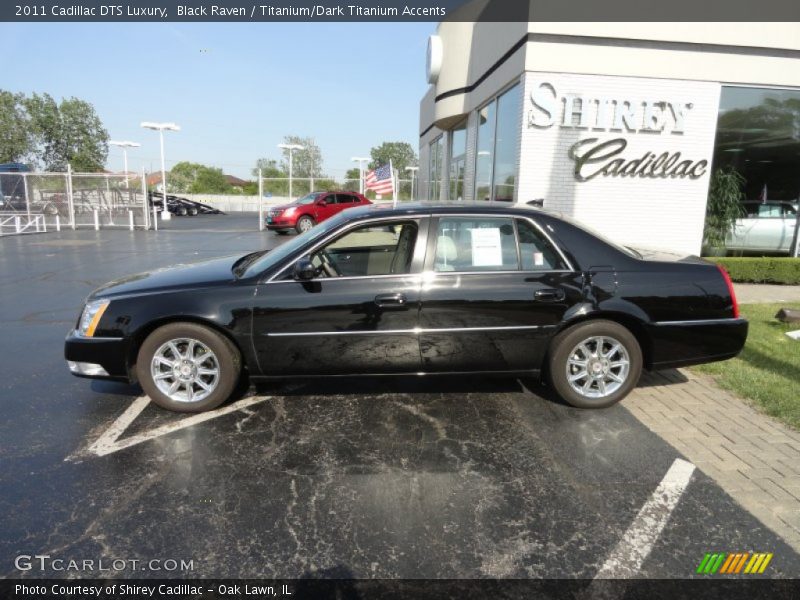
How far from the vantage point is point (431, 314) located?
12.4ft

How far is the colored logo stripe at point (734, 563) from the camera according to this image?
2.31 metres

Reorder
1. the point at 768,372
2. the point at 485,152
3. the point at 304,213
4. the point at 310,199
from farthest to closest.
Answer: the point at 310,199, the point at 304,213, the point at 485,152, the point at 768,372

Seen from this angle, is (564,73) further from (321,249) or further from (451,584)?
(451,584)

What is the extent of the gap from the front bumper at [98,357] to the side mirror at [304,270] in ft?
4.47

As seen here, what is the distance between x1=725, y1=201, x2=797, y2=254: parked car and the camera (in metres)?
10.9

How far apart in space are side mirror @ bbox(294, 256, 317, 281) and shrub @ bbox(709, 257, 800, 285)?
8396 mm

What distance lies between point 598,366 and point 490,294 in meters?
1.06

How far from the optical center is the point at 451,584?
2.21m

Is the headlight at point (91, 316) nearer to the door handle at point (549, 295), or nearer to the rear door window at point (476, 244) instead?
the rear door window at point (476, 244)

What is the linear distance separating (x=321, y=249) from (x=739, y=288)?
838cm

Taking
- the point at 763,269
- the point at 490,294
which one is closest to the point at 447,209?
the point at 490,294

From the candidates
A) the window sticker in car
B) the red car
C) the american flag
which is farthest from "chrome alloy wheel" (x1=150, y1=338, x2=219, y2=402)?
the red car

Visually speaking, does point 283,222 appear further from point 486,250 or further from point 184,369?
point 486,250

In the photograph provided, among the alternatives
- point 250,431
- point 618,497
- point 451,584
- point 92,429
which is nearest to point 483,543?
point 451,584
